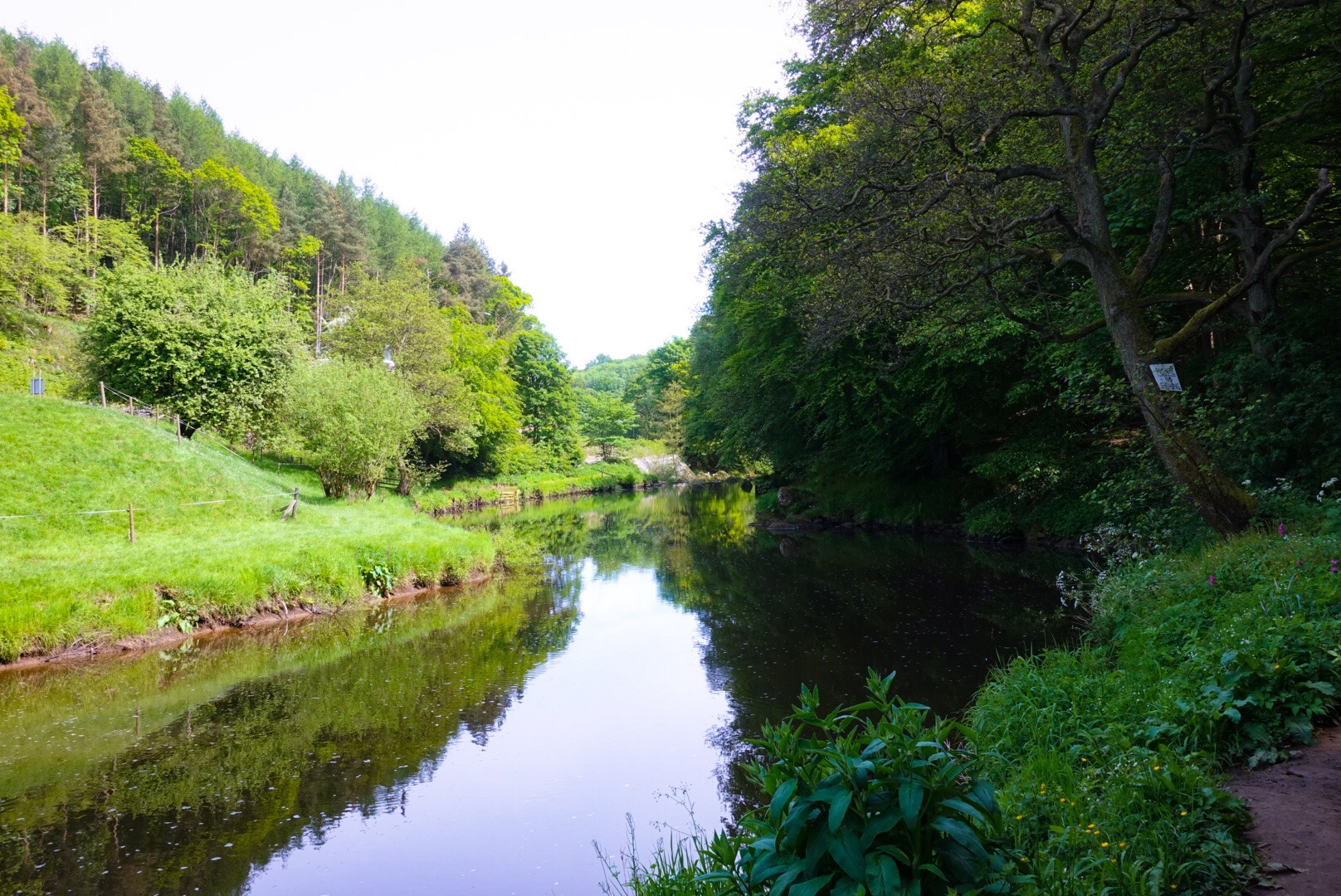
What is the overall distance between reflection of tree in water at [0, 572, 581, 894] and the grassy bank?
3.38 m

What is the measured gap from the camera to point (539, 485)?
44312 millimetres

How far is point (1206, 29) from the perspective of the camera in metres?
8.48

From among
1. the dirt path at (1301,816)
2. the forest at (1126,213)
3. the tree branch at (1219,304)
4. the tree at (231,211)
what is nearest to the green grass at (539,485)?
the forest at (1126,213)

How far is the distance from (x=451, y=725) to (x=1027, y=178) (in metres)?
11.0

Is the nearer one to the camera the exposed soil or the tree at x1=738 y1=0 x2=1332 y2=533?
the tree at x1=738 y1=0 x2=1332 y2=533

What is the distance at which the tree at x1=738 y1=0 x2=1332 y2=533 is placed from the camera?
7.88 m

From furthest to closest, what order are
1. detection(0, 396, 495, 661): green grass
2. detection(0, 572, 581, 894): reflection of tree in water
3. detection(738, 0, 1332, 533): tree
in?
detection(0, 396, 495, 661): green grass, detection(738, 0, 1332, 533): tree, detection(0, 572, 581, 894): reflection of tree in water

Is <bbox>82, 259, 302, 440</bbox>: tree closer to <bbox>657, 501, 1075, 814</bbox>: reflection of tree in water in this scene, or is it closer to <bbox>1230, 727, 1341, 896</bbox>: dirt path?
<bbox>657, 501, 1075, 814</bbox>: reflection of tree in water

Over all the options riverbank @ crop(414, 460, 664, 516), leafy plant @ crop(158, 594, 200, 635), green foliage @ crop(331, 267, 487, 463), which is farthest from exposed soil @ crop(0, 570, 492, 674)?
green foliage @ crop(331, 267, 487, 463)

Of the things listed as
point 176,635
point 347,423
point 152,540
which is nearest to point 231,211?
point 347,423

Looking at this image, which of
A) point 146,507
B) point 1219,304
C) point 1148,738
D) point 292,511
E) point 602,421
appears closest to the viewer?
point 1148,738

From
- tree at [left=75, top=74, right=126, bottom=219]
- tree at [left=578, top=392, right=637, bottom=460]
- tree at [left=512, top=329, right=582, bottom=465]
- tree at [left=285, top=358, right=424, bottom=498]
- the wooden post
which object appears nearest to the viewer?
the wooden post

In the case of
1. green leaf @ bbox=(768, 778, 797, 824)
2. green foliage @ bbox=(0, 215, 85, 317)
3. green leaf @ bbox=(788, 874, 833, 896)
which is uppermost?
green foliage @ bbox=(0, 215, 85, 317)

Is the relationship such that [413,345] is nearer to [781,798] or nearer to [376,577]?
[376,577]
